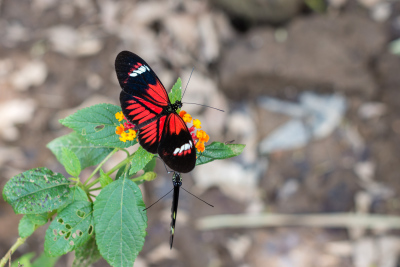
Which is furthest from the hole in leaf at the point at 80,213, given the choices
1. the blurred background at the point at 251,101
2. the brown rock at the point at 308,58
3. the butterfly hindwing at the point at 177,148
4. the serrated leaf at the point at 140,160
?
the brown rock at the point at 308,58

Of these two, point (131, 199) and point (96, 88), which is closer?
point (131, 199)

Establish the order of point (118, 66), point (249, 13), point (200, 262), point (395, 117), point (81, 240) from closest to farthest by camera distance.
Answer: point (81, 240), point (118, 66), point (200, 262), point (395, 117), point (249, 13)

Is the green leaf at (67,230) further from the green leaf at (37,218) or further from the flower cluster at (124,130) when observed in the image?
the flower cluster at (124,130)

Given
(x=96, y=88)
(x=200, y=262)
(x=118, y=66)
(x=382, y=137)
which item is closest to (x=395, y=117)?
(x=382, y=137)

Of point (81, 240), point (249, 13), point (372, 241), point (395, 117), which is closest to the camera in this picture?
point (81, 240)

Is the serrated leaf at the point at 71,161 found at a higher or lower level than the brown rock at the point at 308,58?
higher

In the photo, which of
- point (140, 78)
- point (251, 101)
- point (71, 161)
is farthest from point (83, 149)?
point (251, 101)

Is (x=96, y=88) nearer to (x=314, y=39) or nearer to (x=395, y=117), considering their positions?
(x=314, y=39)

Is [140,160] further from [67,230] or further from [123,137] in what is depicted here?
[67,230]

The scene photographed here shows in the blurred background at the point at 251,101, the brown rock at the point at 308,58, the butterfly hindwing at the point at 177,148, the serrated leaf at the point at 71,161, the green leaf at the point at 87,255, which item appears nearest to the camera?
the butterfly hindwing at the point at 177,148
